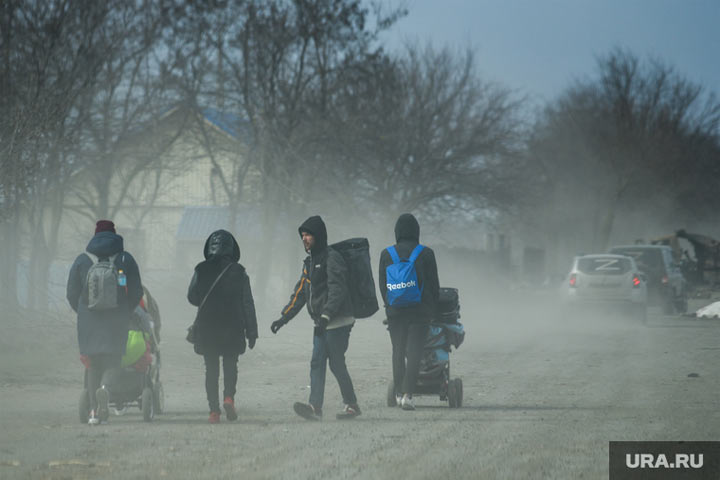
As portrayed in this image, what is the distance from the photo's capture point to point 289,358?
56.6 ft

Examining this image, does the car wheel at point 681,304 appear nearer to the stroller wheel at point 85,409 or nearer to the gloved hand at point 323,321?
the gloved hand at point 323,321

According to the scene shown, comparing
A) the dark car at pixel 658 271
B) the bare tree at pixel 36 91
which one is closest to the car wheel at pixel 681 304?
the dark car at pixel 658 271

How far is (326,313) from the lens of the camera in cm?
981

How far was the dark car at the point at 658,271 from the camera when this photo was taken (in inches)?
1188

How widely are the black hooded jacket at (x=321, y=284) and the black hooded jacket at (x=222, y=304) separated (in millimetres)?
378

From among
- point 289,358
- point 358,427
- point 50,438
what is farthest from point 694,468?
point 289,358

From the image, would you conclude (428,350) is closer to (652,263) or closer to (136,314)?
(136,314)

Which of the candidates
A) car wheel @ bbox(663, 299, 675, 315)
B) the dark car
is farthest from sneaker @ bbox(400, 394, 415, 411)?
car wheel @ bbox(663, 299, 675, 315)

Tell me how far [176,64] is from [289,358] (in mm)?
10950

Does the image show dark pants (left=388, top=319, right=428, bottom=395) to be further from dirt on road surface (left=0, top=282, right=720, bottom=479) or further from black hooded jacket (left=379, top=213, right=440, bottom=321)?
dirt on road surface (left=0, top=282, right=720, bottom=479)

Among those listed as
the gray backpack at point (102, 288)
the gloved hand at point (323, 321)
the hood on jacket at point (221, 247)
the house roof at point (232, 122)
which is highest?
the house roof at point (232, 122)

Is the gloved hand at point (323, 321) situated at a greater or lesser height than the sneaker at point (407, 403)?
greater

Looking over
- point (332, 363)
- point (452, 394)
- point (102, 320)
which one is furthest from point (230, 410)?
point (452, 394)

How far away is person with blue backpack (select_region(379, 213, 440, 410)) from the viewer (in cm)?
1046
